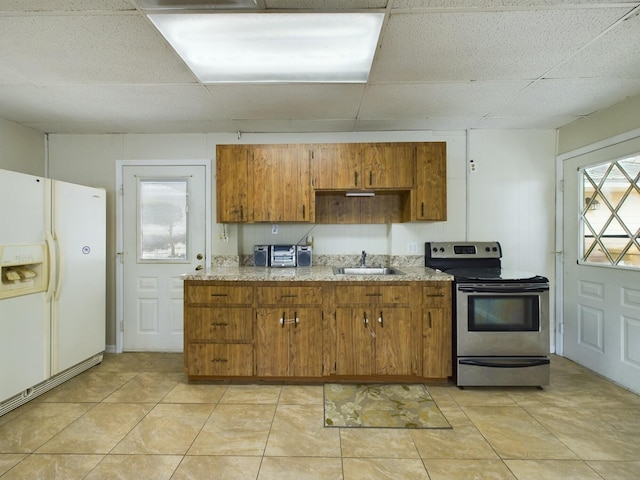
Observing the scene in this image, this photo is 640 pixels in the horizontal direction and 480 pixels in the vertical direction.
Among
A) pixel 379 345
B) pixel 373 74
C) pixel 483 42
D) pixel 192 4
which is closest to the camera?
pixel 192 4

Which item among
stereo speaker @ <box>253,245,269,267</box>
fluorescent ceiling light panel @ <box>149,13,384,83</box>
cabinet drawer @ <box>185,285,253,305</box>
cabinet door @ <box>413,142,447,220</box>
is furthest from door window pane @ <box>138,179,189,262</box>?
cabinet door @ <box>413,142,447,220</box>

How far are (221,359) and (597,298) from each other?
334 centimetres

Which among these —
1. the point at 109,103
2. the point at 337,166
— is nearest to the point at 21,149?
the point at 109,103

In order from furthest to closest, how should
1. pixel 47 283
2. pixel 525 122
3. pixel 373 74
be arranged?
pixel 525 122, pixel 47 283, pixel 373 74


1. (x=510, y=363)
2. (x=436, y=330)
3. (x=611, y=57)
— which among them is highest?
(x=611, y=57)

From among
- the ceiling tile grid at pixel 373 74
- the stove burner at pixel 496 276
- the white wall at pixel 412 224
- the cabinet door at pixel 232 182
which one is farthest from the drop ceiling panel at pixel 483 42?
the stove burner at pixel 496 276

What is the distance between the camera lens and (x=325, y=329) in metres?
2.61

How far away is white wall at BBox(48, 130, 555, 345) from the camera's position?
3.29 m

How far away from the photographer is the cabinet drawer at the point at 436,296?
2.61 meters

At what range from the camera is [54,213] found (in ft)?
8.37

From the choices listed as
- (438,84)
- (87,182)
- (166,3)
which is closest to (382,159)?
(438,84)

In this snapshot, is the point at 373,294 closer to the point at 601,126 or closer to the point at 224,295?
the point at 224,295

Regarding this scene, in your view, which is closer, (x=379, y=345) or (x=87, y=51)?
(x=87, y=51)

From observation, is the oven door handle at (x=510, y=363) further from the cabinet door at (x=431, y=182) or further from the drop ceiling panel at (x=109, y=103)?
the drop ceiling panel at (x=109, y=103)
